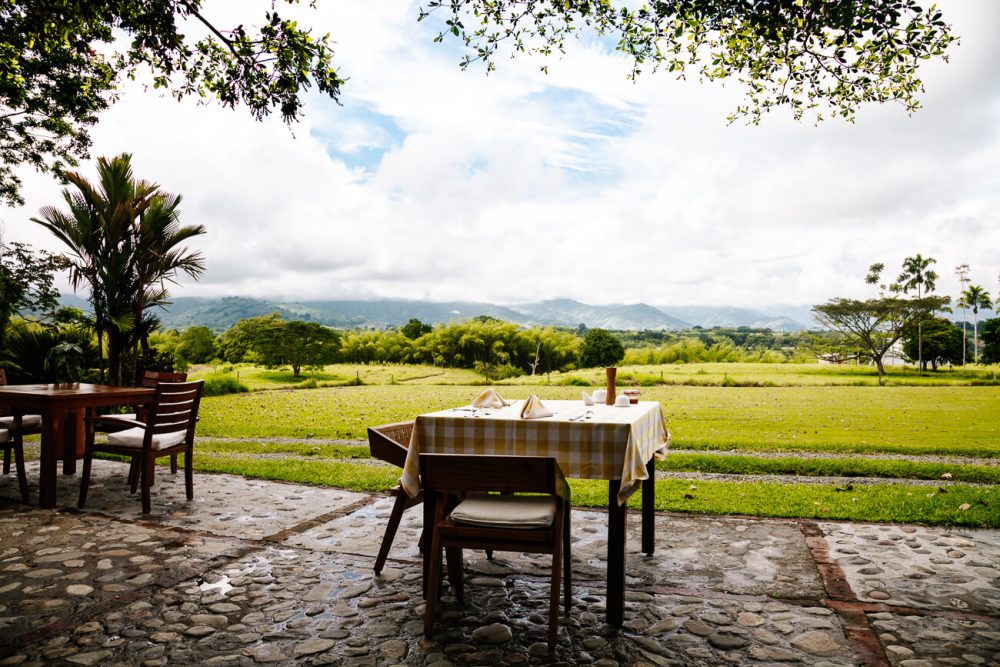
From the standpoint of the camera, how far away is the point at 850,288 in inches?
1834

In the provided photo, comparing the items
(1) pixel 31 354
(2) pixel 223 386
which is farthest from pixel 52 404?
(2) pixel 223 386

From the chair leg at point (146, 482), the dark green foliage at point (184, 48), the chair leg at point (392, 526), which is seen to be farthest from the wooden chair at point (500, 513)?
the chair leg at point (146, 482)

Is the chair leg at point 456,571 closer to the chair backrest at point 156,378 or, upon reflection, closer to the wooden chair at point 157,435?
the wooden chair at point 157,435

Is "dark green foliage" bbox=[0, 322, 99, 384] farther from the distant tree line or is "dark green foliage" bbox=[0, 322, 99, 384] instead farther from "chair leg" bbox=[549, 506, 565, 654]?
the distant tree line

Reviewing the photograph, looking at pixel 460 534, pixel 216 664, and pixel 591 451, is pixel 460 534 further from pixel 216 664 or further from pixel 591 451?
pixel 216 664

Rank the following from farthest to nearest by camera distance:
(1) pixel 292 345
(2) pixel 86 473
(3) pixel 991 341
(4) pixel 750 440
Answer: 1. (3) pixel 991 341
2. (1) pixel 292 345
3. (4) pixel 750 440
4. (2) pixel 86 473

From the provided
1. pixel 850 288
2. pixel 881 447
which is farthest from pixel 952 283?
pixel 881 447

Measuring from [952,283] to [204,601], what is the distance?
58989mm

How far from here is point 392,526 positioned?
12.4ft

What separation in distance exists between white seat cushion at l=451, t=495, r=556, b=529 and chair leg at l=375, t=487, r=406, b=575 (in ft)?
2.18

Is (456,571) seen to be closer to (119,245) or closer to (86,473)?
(86,473)

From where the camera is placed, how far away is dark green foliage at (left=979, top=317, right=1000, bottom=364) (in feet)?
131

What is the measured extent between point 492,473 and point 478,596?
112cm

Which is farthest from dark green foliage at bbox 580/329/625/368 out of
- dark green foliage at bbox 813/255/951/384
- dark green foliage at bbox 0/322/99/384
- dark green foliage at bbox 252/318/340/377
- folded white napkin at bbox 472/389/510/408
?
folded white napkin at bbox 472/389/510/408
